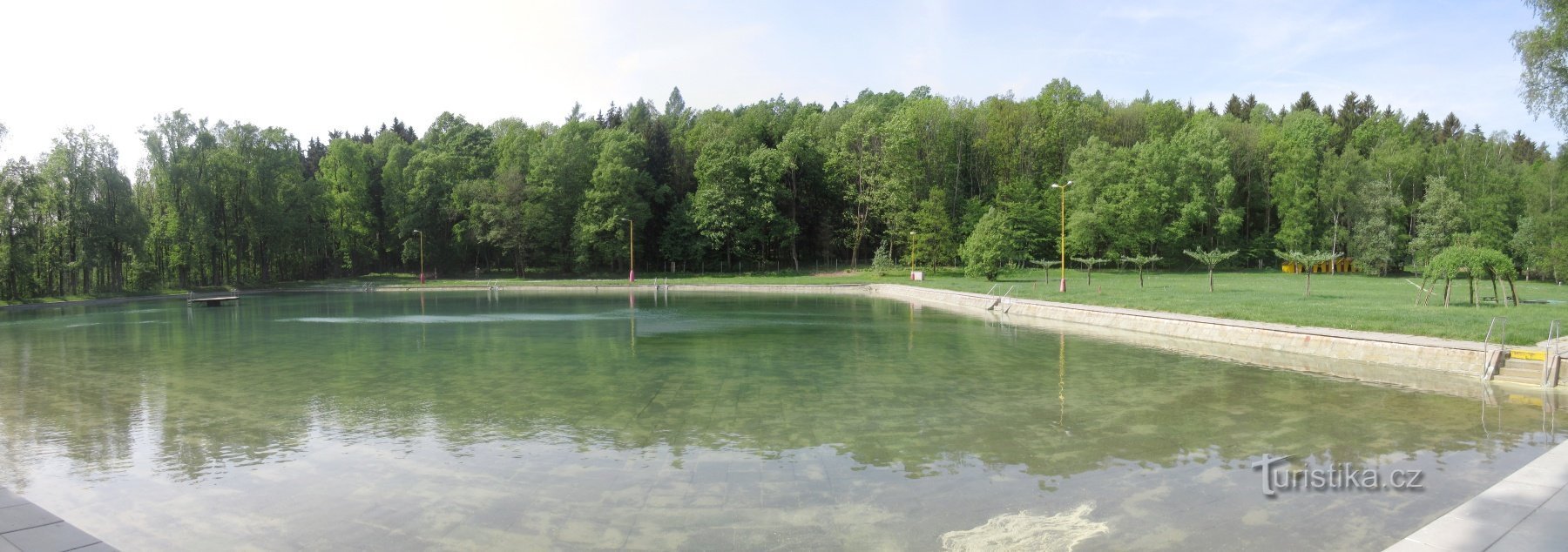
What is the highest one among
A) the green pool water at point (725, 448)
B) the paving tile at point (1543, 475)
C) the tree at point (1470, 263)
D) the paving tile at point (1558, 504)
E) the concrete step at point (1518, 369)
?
the tree at point (1470, 263)

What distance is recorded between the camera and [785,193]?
74688 mm

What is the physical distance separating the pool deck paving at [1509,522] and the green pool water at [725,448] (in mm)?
585

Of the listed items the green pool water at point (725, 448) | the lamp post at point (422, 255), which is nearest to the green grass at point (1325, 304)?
the green pool water at point (725, 448)

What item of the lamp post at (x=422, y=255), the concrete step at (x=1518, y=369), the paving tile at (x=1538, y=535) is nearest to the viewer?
the paving tile at (x=1538, y=535)

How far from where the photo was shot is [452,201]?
7412 centimetres

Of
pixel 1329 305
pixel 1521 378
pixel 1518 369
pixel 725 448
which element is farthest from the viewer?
pixel 1329 305

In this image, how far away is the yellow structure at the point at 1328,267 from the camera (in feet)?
204

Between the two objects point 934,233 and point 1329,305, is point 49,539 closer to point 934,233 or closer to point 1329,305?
point 1329,305

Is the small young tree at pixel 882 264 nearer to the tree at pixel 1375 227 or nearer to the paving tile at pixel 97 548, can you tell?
the tree at pixel 1375 227

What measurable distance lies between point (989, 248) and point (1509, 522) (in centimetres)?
4687

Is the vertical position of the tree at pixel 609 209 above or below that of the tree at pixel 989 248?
above

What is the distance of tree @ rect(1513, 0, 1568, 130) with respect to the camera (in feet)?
76.0

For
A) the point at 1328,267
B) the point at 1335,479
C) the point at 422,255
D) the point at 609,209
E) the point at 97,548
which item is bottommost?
the point at 1335,479

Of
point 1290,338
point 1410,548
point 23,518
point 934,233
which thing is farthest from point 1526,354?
point 934,233
